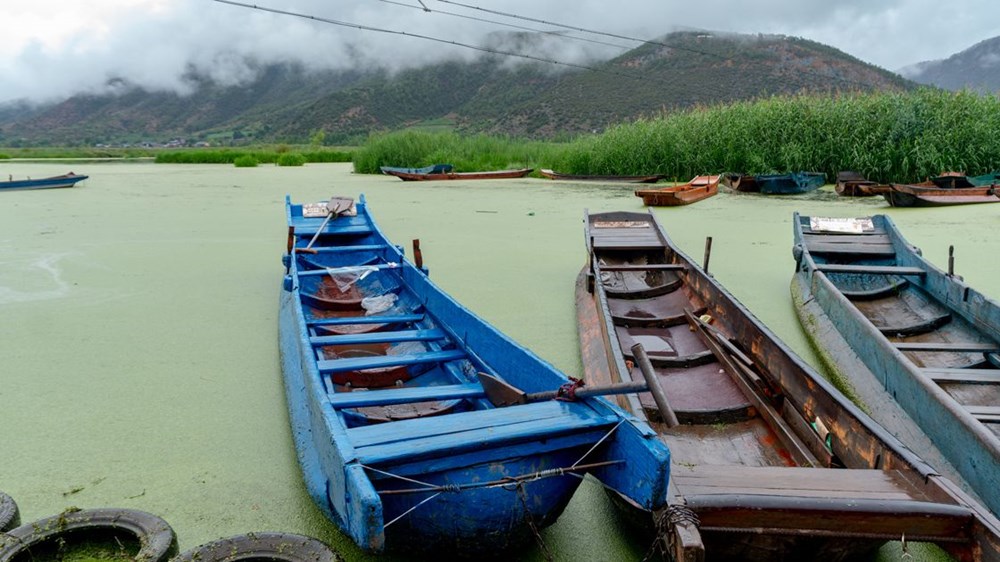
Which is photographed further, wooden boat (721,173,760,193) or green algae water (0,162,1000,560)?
wooden boat (721,173,760,193)

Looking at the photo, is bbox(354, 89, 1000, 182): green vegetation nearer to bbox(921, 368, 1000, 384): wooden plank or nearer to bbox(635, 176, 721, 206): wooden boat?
bbox(635, 176, 721, 206): wooden boat

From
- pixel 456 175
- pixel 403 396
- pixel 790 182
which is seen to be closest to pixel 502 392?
pixel 403 396

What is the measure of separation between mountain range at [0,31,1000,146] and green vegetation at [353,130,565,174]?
320 centimetres

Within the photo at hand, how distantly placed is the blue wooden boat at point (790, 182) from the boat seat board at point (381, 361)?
8521 millimetres

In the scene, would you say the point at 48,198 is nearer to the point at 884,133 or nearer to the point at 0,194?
the point at 0,194

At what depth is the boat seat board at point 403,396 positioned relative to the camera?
258 centimetres

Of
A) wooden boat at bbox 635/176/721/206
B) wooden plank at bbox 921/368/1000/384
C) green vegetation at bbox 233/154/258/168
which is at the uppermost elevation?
green vegetation at bbox 233/154/258/168

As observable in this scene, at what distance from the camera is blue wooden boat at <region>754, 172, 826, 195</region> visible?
10281 mm

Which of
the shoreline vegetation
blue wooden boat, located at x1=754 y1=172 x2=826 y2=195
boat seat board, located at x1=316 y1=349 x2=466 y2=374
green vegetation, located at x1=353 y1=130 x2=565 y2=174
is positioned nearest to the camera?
boat seat board, located at x1=316 y1=349 x2=466 y2=374

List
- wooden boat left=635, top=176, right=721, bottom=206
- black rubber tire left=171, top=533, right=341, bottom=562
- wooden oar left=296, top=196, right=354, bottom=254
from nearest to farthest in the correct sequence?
black rubber tire left=171, top=533, right=341, bottom=562
wooden oar left=296, top=196, right=354, bottom=254
wooden boat left=635, top=176, right=721, bottom=206

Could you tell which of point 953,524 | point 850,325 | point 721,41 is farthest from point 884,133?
point 721,41

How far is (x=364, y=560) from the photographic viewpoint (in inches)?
81.2

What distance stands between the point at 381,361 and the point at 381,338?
32cm

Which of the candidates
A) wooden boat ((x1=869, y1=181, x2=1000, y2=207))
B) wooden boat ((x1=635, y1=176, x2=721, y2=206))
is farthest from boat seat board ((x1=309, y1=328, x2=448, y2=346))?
wooden boat ((x1=869, y1=181, x2=1000, y2=207))
